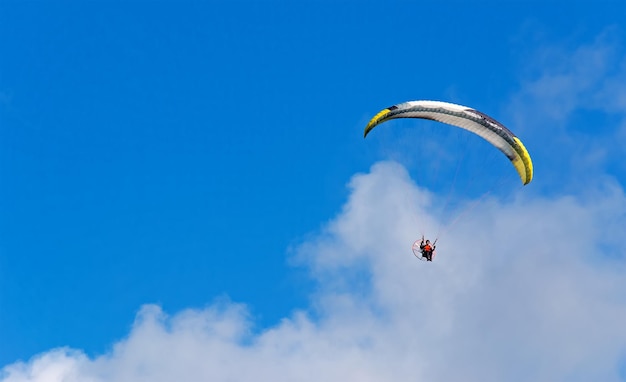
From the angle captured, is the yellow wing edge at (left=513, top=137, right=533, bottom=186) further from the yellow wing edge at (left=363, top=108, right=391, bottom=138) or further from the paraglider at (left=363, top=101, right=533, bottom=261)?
the yellow wing edge at (left=363, top=108, right=391, bottom=138)

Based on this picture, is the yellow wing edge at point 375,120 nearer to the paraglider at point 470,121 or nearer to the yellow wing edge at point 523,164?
the paraglider at point 470,121

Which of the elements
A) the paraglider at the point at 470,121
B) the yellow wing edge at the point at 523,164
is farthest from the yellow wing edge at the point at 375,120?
the yellow wing edge at the point at 523,164

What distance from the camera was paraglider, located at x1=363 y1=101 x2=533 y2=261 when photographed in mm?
69062

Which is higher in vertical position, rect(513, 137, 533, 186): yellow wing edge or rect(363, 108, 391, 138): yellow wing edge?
rect(363, 108, 391, 138): yellow wing edge

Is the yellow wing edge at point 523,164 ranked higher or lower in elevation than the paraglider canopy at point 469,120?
lower

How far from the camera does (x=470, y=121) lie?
69.9m

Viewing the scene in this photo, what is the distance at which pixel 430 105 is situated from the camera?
2729 inches

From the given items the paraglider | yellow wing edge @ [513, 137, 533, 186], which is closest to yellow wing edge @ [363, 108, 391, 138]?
the paraglider

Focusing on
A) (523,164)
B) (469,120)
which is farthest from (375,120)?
(523,164)

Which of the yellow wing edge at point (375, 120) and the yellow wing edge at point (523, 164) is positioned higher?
the yellow wing edge at point (375, 120)

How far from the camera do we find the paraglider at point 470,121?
69062mm

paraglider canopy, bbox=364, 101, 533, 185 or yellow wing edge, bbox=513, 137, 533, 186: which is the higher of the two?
paraglider canopy, bbox=364, 101, 533, 185

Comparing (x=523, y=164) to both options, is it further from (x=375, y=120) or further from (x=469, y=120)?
(x=375, y=120)

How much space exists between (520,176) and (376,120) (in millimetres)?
11764
